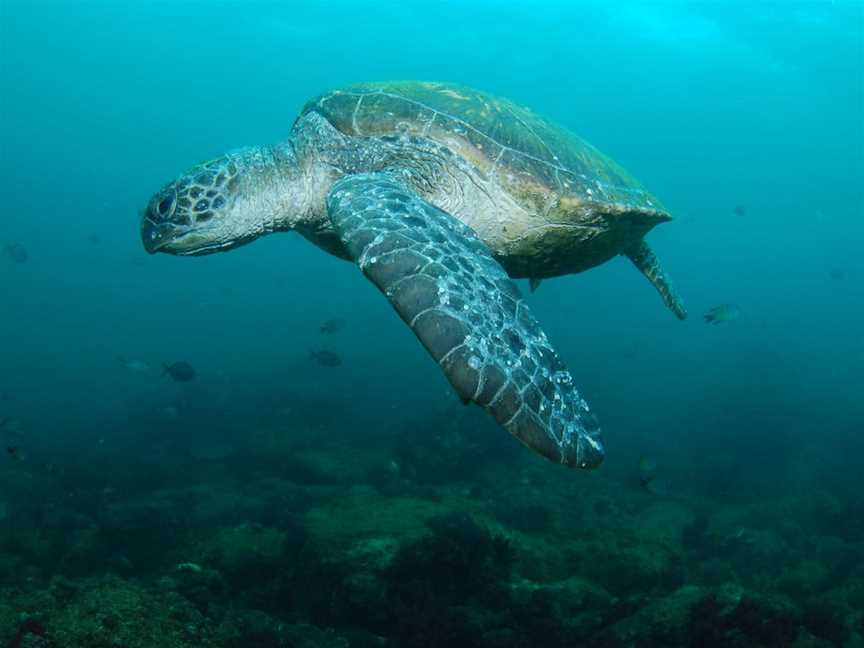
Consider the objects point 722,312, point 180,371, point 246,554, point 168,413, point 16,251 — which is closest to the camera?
point 246,554

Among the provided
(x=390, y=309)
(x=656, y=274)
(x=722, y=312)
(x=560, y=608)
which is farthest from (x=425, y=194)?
(x=390, y=309)

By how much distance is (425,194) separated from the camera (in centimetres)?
427

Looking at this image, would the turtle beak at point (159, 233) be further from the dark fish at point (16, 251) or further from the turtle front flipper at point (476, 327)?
the dark fish at point (16, 251)

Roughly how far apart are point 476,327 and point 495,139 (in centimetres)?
236

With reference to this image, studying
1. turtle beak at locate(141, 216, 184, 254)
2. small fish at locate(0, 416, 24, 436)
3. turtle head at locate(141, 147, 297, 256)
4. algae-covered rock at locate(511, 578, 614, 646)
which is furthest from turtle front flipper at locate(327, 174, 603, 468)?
small fish at locate(0, 416, 24, 436)

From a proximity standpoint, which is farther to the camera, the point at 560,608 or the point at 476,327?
the point at 560,608

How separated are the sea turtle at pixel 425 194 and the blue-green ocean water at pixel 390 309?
5245mm

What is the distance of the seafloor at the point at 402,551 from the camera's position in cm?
435

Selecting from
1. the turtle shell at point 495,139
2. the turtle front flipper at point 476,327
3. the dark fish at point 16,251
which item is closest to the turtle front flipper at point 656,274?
the turtle shell at point 495,139

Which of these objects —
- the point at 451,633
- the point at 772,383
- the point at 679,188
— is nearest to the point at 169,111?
the point at 679,188

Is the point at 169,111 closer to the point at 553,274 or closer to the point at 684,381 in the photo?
the point at 684,381

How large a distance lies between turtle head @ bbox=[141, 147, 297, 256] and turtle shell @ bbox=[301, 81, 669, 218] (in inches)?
28.3

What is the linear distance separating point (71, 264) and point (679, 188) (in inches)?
3905

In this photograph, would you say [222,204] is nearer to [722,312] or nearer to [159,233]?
[159,233]
